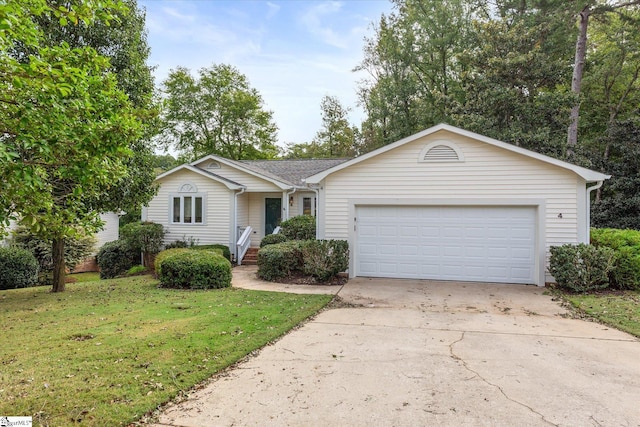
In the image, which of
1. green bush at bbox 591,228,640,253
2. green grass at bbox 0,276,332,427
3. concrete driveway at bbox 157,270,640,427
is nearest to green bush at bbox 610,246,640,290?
green bush at bbox 591,228,640,253

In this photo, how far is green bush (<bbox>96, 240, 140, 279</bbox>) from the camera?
46.6ft

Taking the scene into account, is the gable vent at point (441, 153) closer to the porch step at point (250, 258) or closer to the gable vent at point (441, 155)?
the gable vent at point (441, 155)

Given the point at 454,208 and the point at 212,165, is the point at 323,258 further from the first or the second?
the point at 212,165

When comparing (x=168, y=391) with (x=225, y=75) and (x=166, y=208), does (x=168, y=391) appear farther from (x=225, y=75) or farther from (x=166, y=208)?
(x=225, y=75)

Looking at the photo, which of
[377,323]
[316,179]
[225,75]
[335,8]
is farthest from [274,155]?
[377,323]

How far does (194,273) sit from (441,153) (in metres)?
7.32

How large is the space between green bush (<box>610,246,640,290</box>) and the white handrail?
1170 cm

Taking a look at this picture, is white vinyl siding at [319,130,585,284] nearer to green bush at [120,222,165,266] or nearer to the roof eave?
the roof eave

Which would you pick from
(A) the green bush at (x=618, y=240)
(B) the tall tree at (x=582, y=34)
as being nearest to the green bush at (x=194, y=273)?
(A) the green bush at (x=618, y=240)

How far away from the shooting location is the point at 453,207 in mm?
A: 10117

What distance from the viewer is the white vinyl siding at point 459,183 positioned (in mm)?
9344

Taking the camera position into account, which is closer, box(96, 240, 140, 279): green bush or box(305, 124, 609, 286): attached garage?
box(305, 124, 609, 286): attached garage

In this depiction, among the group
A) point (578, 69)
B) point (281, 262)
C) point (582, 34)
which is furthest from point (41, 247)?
point (582, 34)

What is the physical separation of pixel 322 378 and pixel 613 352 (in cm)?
A: 394
